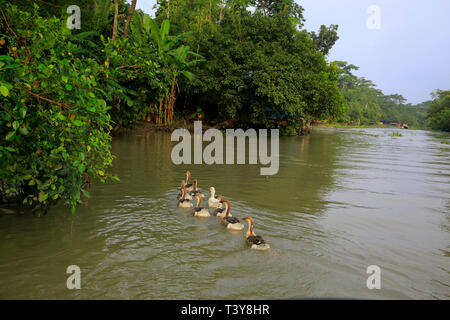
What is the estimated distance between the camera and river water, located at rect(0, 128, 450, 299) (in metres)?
4.36

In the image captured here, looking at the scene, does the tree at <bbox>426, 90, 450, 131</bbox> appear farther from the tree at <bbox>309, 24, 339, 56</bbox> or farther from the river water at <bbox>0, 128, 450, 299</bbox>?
the river water at <bbox>0, 128, 450, 299</bbox>

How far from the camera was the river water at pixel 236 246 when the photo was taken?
436cm

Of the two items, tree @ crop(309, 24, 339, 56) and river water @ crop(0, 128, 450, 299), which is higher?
tree @ crop(309, 24, 339, 56)

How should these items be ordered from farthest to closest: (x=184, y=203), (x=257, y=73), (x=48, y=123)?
1. (x=257, y=73)
2. (x=184, y=203)
3. (x=48, y=123)

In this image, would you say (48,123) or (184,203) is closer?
(48,123)

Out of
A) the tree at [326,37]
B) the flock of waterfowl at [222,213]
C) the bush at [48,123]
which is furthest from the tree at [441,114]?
the bush at [48,123]

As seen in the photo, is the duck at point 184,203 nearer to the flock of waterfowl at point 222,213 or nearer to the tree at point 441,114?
the flock of waterfowl at point 222,213

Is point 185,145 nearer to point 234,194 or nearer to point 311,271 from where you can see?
point 234,194

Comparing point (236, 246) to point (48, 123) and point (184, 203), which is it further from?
point (48, 123)

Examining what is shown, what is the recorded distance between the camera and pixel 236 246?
5719 millimetres
